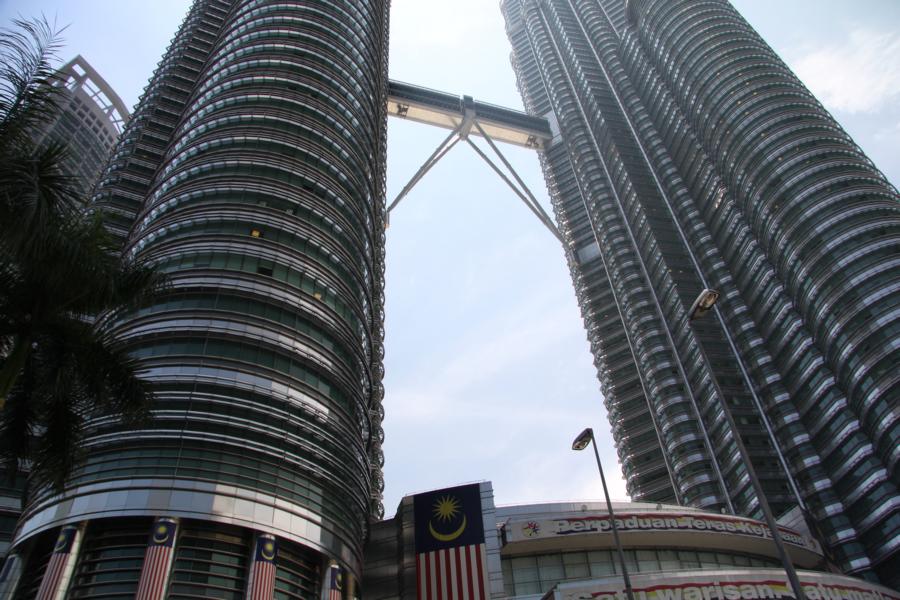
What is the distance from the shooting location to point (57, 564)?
31391 millimetres

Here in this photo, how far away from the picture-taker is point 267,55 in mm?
66750

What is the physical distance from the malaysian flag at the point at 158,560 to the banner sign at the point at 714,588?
20553 mm

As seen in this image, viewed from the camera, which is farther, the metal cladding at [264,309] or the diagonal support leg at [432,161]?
the diagonal support leg at [432,161]

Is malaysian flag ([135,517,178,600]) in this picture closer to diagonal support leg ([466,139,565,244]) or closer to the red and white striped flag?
the red and white striped flag

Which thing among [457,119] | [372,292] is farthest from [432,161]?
[372,292]

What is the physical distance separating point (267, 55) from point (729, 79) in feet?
264

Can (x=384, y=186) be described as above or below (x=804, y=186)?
below

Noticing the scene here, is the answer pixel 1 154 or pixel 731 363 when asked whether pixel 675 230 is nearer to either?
pixel 731 363

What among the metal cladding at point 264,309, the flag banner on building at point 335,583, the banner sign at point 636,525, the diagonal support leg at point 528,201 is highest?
the diagonal support leg at point 528,201

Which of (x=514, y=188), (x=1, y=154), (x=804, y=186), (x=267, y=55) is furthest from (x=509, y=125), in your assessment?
(x=1, y=154)

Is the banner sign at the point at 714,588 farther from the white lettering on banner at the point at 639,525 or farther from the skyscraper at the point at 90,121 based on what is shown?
the skyscraper at the point at 90,121

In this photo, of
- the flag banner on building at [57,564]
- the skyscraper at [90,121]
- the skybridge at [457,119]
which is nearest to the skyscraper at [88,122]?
the skyscraper at [90,121]

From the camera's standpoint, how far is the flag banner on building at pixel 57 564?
3031cm

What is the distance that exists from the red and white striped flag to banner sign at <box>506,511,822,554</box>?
159 inches
